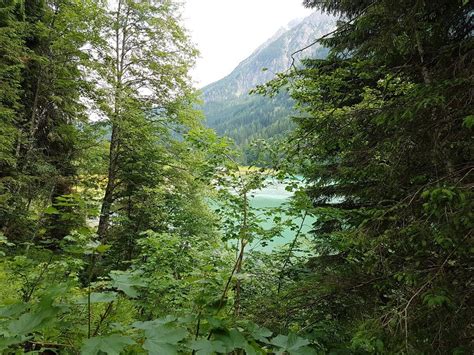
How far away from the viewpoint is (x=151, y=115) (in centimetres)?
1005

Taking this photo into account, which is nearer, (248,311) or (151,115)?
(248,311)

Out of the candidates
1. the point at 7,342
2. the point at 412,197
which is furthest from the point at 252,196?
the point at 7,342

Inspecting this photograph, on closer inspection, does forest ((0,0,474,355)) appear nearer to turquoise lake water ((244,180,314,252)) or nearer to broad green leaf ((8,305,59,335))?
broad green leaf ((8,305,59,335))

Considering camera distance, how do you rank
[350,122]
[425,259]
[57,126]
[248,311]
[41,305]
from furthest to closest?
[57,126] < [350,122] < [248,311] < [425,259] < [41,305]

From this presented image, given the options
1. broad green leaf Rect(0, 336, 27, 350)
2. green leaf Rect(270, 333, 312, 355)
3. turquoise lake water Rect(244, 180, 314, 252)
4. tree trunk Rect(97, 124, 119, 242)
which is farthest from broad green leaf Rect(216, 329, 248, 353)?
tree trunk Rect(97, 124, 119, 242)

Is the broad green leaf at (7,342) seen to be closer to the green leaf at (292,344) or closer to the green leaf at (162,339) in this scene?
the green leaf at (162,339)

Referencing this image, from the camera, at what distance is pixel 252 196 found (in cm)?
412

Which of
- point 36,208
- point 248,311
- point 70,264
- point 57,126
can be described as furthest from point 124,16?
point 248,311

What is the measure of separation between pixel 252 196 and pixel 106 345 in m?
3.10

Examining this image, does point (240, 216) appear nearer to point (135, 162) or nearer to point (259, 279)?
point (259, 279)

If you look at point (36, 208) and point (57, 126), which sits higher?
point (57, 126)

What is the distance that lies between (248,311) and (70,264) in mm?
2957

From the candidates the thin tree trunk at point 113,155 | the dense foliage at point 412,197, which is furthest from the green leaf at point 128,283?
the thin tree trunk at point 113,155

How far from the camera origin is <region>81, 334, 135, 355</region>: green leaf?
1070 mm
